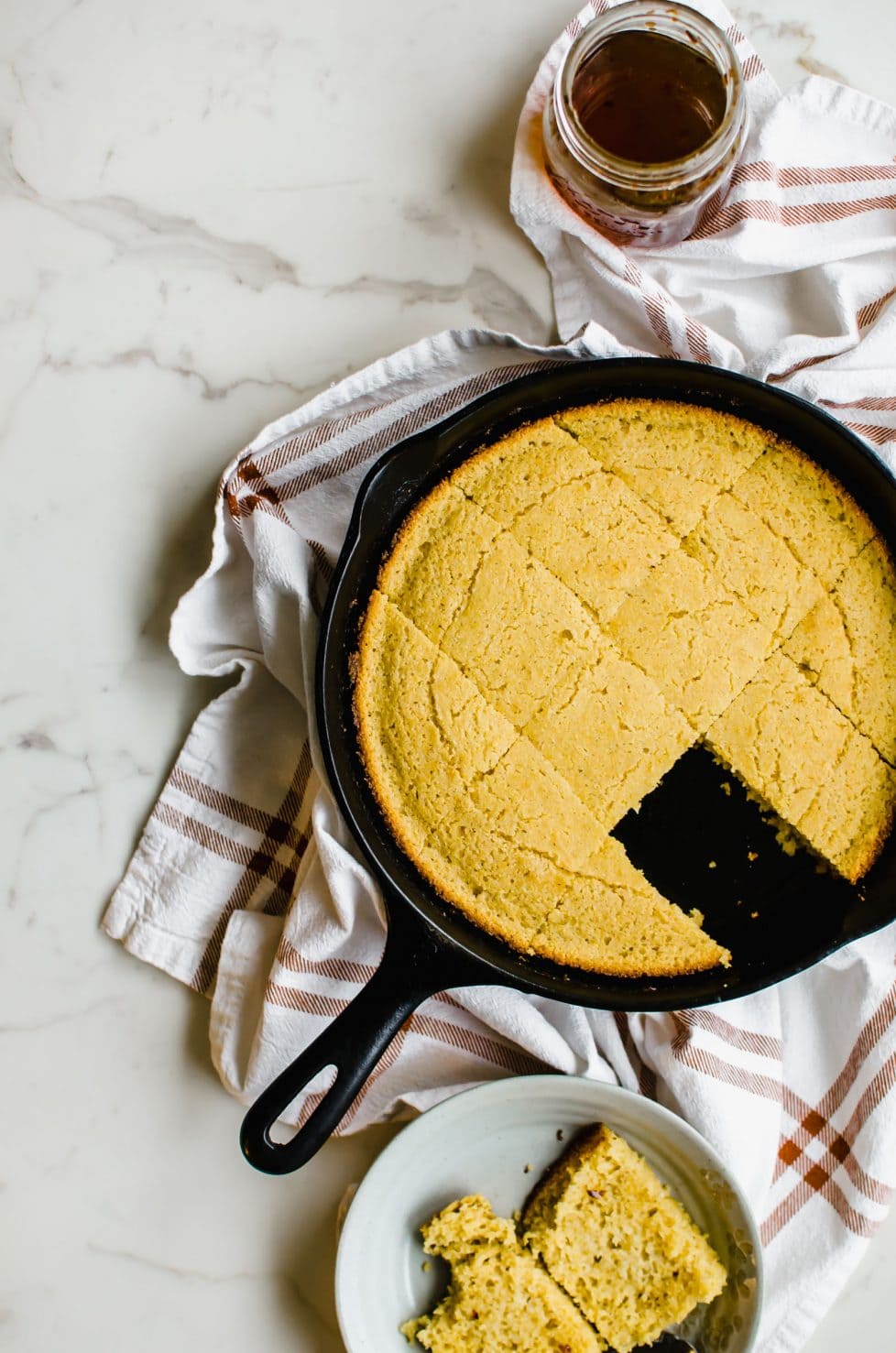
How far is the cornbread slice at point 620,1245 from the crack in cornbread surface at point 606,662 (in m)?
0.36

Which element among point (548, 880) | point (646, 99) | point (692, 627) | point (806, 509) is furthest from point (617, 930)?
point (646, 99)

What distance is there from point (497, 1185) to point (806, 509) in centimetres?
126

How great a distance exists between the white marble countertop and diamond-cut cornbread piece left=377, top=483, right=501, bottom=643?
41cm

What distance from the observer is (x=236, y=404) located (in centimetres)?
198

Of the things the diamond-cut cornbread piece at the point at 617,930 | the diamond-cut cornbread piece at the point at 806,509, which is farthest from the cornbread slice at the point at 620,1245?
the diamond-cut cornbread piece at the point at 806,509

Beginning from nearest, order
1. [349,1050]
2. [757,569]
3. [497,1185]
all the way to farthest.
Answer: [349,1050] → [757,569] → [497,1185]

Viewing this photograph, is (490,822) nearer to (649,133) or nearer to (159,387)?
(159,387)

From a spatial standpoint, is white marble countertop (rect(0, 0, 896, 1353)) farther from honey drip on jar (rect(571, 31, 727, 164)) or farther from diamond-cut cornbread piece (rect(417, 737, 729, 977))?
diamond-cut cornbread piece (rect(417, 737, 729, 977))

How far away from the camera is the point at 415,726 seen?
1.74 m

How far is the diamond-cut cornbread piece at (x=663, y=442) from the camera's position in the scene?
1.75 metres

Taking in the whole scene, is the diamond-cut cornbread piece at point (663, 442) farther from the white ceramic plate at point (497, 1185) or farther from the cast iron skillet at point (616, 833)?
the white ceramic plate at point (497, 1185)

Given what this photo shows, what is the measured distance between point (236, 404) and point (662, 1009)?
1.26 meters

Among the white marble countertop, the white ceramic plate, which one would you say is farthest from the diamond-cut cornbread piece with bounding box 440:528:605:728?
the white ceramic plate

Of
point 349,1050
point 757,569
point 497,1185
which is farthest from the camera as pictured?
point 497,1185
